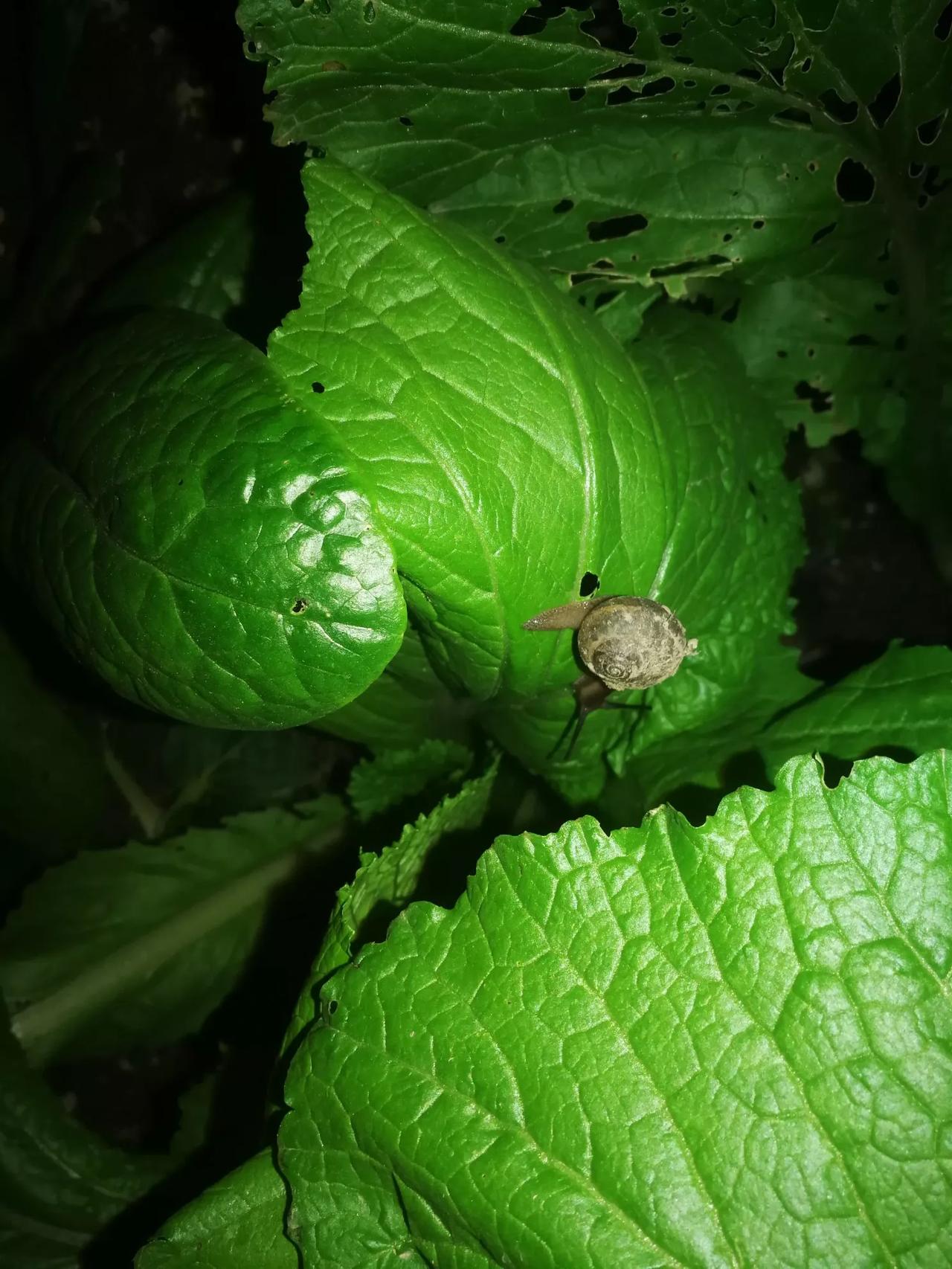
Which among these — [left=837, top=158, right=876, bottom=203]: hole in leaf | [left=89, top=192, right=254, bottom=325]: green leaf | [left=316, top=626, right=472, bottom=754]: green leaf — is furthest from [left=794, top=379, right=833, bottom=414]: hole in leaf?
[left=89, top=192, right=254, bottom=325]: green leaf

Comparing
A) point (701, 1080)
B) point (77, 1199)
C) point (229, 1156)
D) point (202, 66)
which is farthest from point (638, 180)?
point (77, 1199)

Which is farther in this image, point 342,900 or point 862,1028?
point 342,900

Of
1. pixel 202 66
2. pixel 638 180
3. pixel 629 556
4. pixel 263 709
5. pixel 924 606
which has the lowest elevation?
pixel 924 606

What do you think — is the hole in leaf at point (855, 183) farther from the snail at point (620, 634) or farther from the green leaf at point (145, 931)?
the green leaf at point (145, 931)

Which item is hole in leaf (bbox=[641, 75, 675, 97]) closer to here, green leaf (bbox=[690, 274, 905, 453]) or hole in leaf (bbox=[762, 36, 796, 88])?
hole in leaf (bbox=[762, 36, 796, 88])

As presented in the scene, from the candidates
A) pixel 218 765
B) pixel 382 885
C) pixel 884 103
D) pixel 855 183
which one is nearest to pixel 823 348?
pixel 855 183

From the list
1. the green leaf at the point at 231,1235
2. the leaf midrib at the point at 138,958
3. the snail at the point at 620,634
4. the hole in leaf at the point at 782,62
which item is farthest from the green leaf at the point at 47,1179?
the hole in leaf at the point at 782,62

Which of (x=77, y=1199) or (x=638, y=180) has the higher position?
(x=638, y=180)

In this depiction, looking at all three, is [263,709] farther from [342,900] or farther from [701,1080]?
[701,1080]
